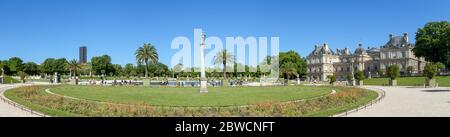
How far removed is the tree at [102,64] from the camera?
144812 millimetres

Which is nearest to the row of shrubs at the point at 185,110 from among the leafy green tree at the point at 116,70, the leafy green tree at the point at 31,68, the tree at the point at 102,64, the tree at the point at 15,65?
the tree at the point at 15,65

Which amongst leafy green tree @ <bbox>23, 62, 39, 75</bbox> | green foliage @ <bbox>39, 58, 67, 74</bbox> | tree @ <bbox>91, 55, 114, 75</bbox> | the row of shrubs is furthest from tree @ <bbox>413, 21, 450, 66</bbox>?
leafy green tree @ <bbox>23, 62, 39, 75</bbox>

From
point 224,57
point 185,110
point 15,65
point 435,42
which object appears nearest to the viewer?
point 185,110

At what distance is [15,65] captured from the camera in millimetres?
133375

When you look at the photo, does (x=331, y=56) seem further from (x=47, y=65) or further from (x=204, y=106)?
(x=204, y=106)

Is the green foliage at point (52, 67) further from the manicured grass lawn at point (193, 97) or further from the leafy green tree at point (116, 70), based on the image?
the manicured grass lawn at point (193, 97)

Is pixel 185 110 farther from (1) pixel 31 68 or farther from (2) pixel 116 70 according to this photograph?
(2) pixel 116 70

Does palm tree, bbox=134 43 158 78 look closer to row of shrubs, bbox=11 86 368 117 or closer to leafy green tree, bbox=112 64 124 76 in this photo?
leafy green tree, bbox=112 64 124 76

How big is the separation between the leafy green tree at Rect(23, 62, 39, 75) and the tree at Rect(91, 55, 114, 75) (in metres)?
18.4

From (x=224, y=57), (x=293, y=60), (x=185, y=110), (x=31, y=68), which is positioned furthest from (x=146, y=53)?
(x=185, y=110)

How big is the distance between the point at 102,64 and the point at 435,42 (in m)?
107
